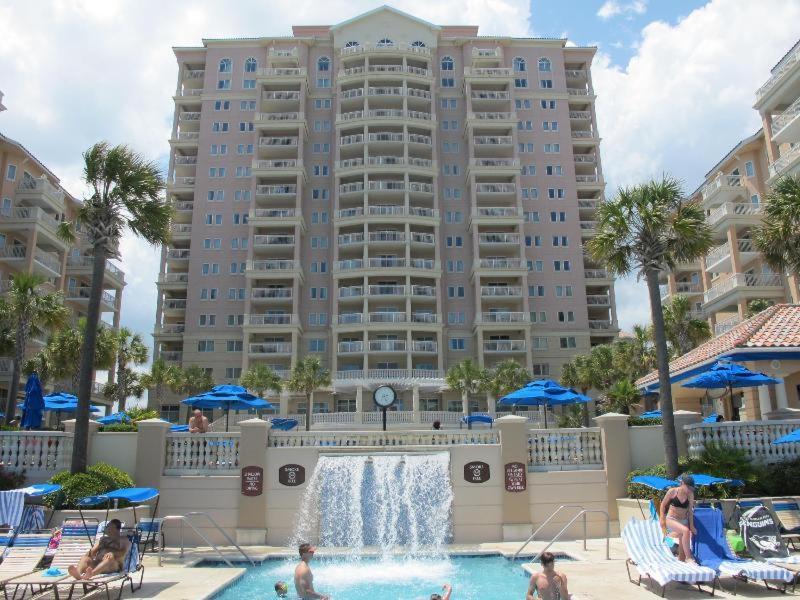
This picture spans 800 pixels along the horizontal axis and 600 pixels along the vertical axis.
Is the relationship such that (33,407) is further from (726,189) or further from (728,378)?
(726,189)

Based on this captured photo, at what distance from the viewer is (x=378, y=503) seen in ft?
62.6

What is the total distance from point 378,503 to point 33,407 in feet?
43.0

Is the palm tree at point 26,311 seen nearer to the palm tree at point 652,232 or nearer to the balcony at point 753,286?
the palm tree at point 652,232

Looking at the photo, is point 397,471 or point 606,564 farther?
point 397,471

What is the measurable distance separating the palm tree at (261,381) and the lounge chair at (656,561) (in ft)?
136

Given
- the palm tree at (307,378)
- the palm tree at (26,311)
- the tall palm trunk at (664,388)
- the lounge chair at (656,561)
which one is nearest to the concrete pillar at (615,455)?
the tall palm trunk at (664,388)

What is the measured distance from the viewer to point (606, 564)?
14680 millimetres

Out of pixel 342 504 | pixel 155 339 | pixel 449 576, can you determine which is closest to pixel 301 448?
pixel 342 504

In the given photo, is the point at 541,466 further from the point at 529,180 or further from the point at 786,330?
the point at 529,180

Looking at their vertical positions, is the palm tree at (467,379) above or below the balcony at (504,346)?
below

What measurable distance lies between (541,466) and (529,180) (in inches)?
2049

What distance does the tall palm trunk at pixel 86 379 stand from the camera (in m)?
18.5

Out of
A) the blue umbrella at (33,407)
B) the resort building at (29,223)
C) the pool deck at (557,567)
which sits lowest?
the pool deck at (557,567)

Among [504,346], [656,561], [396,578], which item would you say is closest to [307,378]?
[504,346]
